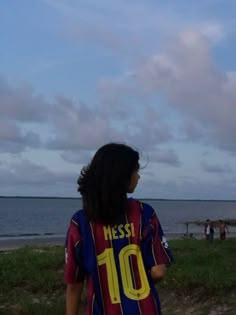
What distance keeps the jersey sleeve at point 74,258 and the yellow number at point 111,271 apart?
0.11 metres

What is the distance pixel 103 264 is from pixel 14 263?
28.7ft

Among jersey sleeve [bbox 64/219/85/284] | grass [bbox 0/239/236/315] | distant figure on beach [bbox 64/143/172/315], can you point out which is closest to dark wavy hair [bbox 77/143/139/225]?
distant figure on beach [bbox 64/143/172/315]

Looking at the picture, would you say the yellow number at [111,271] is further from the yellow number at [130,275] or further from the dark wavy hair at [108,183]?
the dark wavy hair at [108,183]

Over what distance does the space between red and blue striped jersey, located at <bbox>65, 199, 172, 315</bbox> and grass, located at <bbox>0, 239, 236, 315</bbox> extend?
467 cm

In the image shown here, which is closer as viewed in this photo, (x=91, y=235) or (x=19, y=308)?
(x=91, y=235)

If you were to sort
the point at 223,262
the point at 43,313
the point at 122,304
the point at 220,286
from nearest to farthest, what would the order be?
the point at 122,304 < the point at 43,313 < the point at 220,286 < the point at 223,262

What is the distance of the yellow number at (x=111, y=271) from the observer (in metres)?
2.96

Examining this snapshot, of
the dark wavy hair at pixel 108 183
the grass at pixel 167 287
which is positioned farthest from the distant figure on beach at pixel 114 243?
the grass at pixel 167 287

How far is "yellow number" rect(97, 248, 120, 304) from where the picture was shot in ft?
9.71

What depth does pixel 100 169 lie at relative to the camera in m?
2.98

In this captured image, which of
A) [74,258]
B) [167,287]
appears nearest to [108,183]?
[74,258]

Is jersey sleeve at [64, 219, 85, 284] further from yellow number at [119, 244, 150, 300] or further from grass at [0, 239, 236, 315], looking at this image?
grass at [0, 239, 236, 315]

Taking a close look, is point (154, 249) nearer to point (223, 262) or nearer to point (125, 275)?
point (125, 275)

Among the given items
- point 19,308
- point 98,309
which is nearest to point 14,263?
point 19,308
